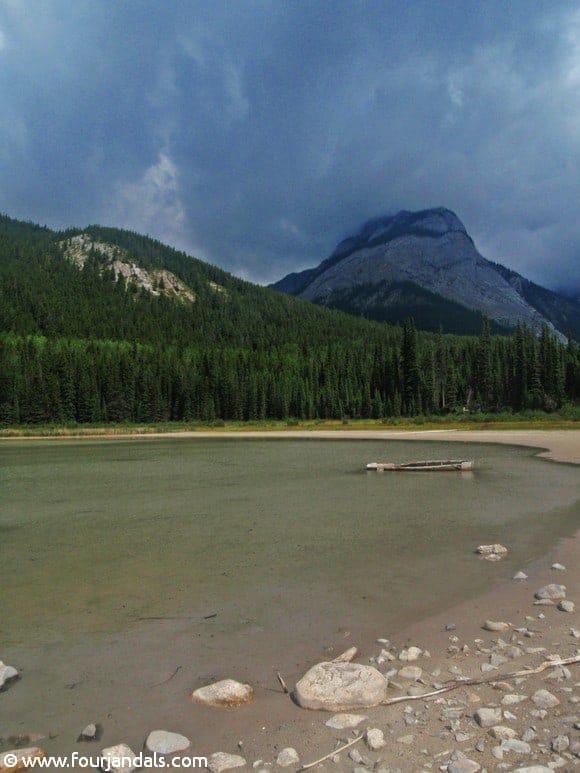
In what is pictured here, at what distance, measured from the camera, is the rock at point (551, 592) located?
9297 millimetres

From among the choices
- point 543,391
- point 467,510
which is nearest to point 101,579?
point 467,510

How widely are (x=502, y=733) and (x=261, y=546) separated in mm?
9863

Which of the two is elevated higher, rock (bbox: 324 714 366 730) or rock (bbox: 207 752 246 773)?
rock (bbox: 324 714 366 730)

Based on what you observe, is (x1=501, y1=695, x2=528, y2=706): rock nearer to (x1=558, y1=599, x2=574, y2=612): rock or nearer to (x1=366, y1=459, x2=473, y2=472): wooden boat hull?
(x1=558, y1=599, x2=574, y2=612): rock

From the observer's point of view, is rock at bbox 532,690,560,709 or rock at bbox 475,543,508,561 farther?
rock at bbox 475,543,508,561

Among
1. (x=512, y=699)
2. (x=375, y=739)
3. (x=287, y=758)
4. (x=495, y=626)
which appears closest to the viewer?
(x=287, y=758)

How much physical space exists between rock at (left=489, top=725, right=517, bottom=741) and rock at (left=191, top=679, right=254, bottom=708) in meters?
2.72

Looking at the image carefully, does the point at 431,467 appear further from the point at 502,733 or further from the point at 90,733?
A: the point at 90,733

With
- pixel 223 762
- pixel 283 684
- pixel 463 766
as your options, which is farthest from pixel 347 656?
pixel 463 766

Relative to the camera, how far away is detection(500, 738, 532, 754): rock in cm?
466

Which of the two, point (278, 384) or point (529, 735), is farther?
point (278, 384)

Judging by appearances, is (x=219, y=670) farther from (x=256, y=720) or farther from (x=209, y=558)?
(x=209, y=558)

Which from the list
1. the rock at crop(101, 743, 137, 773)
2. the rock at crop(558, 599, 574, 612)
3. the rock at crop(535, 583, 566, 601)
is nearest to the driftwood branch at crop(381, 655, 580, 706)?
the rock at crop(558, 599, 574, 612)

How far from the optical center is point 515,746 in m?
4.74
